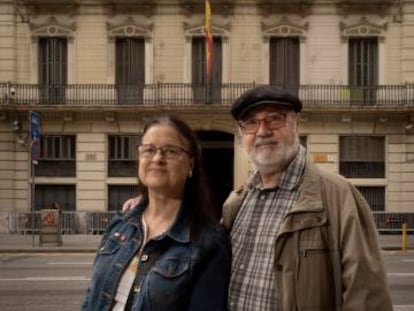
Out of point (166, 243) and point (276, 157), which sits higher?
point (276, 157)

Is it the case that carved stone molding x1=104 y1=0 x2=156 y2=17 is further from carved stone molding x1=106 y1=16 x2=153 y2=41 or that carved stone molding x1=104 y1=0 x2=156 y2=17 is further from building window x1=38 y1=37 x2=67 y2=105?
building window x1=38 y1=37 x2=67 y2=105

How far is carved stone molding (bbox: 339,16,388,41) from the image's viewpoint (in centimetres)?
2716

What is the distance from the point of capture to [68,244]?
21922mm

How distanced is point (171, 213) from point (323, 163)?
24.4 meters

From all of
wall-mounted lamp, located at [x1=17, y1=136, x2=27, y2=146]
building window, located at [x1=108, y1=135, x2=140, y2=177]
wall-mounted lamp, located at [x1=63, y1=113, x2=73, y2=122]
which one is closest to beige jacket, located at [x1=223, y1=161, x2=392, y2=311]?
building window, located at [x1=108, y1=135, x2=140, y2=177]

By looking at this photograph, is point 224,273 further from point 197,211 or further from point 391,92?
point 391,92

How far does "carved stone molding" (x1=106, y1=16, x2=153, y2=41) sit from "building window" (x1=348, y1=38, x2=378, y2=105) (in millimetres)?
8405

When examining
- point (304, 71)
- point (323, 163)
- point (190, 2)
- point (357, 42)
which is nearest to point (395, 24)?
point (357, 42)

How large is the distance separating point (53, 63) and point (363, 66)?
42.5 feet

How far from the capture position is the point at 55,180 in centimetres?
2739

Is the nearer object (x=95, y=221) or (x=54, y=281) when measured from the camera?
(x=54, y=281)

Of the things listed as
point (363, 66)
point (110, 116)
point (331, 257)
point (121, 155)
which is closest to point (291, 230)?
point (331, 257)

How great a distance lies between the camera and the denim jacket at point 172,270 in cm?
295

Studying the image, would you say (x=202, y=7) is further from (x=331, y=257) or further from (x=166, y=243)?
(x=331, y=257)
